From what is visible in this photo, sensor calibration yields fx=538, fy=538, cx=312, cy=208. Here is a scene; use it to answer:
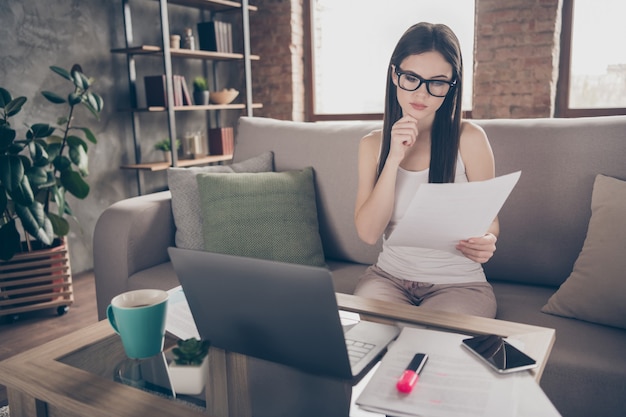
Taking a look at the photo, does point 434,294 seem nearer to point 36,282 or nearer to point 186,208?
point 186,208

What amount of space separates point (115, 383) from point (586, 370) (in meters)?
0.94

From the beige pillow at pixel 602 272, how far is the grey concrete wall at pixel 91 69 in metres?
2.43

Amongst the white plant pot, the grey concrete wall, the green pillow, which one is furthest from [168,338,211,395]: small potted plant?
the grey concrete wall

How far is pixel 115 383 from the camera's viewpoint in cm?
80

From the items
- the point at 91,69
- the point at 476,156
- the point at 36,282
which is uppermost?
the point at 91,69

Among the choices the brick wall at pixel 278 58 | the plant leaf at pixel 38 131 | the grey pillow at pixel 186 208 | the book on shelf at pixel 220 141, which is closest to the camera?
the grey pillow at pixel 186 208

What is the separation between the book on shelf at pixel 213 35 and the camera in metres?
3.82

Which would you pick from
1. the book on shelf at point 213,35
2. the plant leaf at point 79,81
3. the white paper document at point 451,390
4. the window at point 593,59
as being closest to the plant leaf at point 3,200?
the plant leaf at point 79,81

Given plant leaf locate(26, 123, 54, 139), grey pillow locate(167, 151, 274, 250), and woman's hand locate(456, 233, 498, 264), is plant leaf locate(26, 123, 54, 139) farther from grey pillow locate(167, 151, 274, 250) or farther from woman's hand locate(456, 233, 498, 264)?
woman's hand locate(456, 233, 498, 264)

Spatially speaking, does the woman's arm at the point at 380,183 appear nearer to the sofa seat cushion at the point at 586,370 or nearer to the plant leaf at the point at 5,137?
the sofa seat cushion at the point at 586,370

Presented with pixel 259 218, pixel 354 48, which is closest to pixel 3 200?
pixel 259 218

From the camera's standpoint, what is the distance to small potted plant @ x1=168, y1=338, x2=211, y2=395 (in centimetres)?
81

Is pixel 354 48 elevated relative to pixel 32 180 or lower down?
elevated

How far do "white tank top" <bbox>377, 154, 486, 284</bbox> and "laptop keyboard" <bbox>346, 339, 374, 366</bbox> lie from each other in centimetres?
48
